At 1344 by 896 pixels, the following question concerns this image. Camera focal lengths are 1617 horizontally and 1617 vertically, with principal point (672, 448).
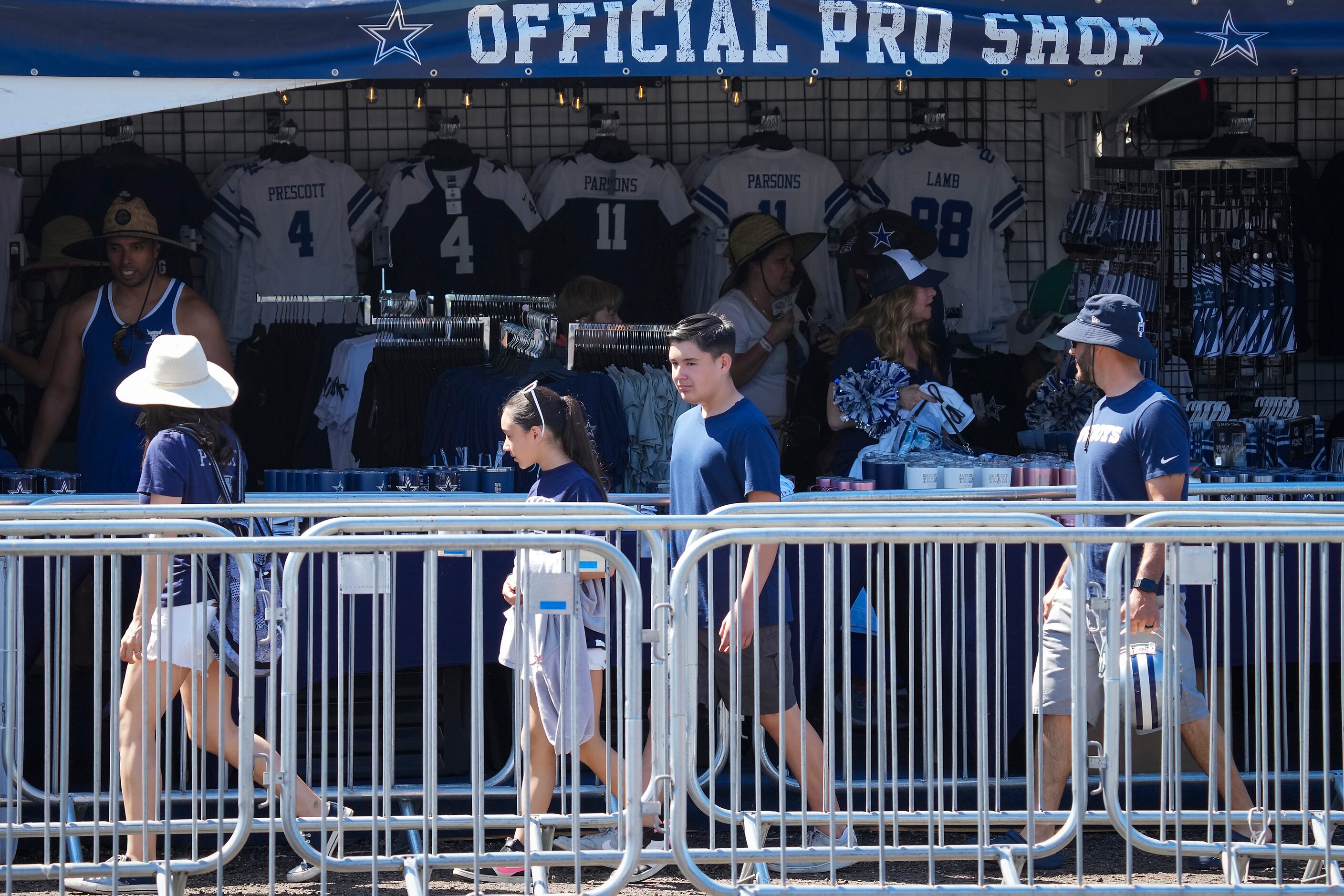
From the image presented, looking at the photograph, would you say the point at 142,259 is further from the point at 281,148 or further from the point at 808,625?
the point at 808,625

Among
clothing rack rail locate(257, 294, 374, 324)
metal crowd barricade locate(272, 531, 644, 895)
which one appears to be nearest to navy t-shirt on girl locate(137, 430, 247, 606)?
metal crowd barricade locate(272, 531, 644, 895)

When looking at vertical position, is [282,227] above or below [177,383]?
above

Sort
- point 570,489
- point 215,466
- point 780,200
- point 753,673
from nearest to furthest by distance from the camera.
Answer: point 753,673
point 215,466
point 570,489
point 780,200

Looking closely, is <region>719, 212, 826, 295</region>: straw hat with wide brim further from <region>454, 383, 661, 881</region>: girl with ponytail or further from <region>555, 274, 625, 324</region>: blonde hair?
<region>454, 383, 661, 881</region>: girl with ponytail

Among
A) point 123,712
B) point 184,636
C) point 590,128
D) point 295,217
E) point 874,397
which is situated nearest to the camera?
point 184,636

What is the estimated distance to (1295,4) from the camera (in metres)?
6.11

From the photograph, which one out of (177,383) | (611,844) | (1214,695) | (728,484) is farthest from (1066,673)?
(177,383)

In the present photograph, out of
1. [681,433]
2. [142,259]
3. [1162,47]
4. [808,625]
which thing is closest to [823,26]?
[1162,47]

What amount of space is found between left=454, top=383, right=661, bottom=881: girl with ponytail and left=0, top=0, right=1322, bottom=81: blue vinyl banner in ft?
4.65

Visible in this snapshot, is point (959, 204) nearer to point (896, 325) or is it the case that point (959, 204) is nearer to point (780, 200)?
point (780, 200)

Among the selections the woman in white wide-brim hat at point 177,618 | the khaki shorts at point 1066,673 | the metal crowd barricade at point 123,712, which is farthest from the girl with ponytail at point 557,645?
the khaki shorts at point 1066,673

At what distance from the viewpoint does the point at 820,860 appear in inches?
184

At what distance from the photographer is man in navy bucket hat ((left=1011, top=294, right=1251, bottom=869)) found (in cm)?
481

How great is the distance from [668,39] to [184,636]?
278cm
